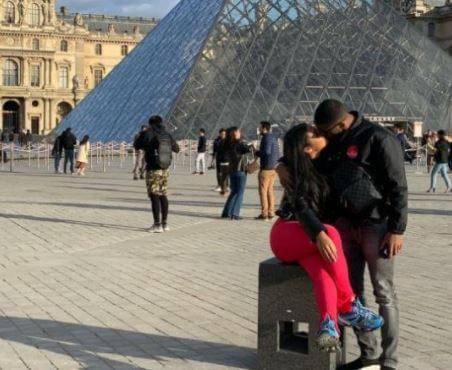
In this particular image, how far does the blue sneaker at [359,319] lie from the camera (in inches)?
187

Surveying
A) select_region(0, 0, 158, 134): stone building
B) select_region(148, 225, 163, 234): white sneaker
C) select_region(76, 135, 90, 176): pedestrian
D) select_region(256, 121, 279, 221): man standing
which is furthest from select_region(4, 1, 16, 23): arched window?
select_region(148, 225, 163, 234): white sneaker

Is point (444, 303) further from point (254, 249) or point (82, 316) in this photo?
point (254, 249)

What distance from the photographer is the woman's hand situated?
4492mm

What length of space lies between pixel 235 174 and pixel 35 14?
263ft

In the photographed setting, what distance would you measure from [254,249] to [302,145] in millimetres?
5309

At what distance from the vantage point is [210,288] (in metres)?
7.38

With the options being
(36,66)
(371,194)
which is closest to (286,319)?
(371,194)

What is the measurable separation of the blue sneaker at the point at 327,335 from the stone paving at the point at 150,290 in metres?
0.73

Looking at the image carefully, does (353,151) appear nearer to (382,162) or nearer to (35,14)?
(382,162)

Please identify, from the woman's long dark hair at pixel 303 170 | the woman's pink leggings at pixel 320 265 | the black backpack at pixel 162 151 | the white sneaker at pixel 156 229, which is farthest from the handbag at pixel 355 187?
the white sneaker at pixel 156 229

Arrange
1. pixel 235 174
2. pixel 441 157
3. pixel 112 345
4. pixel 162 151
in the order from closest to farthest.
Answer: pixel 112 345, pixel 162 151, pixel 235 174, pixel 441 157

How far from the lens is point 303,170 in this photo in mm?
4613

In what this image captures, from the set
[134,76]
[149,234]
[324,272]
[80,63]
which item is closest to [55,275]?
[149,234]

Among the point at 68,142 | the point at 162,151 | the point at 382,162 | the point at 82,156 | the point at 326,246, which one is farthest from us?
the point at 68,142
